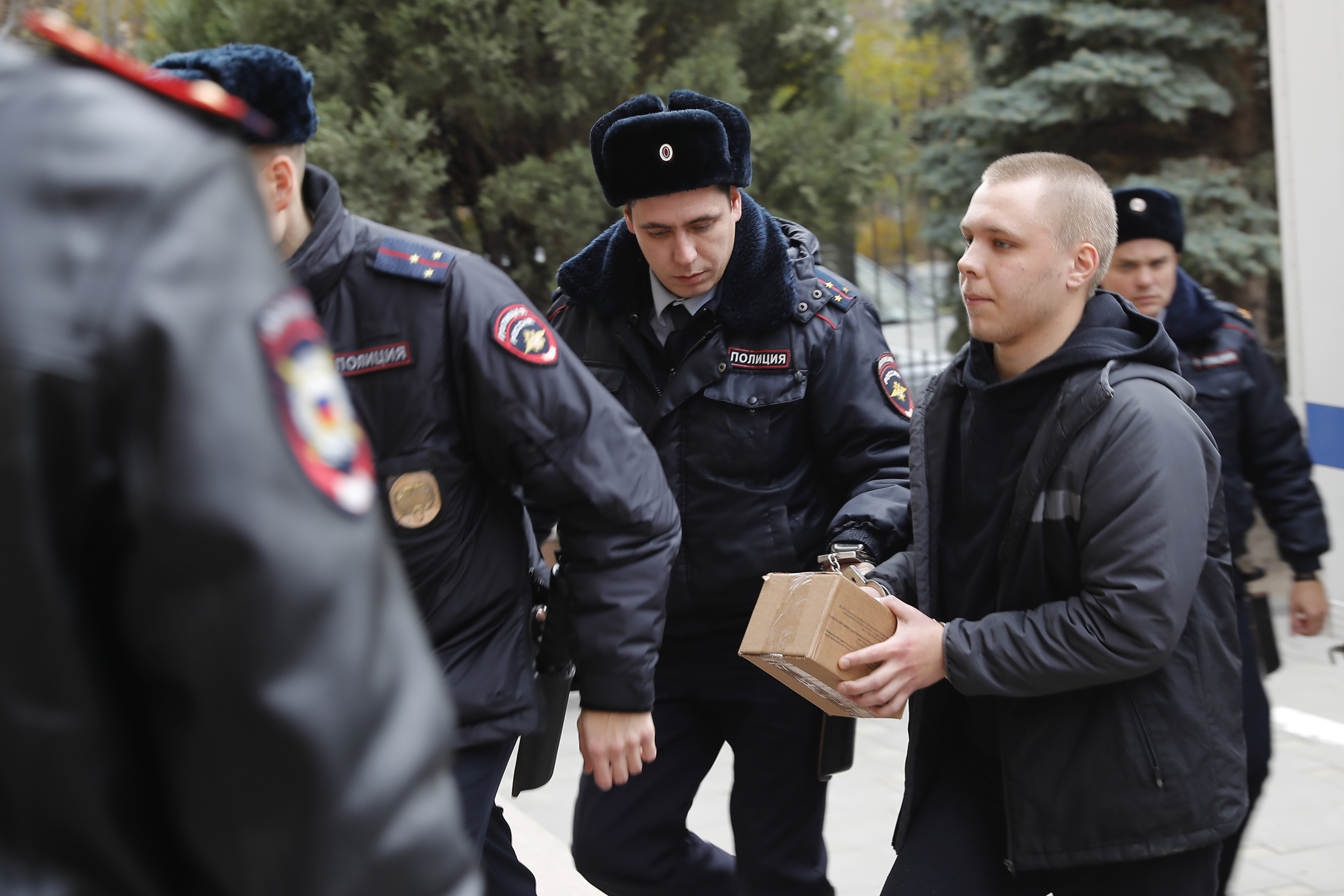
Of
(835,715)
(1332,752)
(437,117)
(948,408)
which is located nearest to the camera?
(948,408)

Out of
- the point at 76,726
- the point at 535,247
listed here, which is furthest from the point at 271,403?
the point at 535,247

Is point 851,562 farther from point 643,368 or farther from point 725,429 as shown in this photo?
point 643,368

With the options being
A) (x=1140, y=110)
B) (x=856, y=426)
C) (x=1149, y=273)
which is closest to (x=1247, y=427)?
(x=1149, y=273)

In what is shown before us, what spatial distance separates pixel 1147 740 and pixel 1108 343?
73cm

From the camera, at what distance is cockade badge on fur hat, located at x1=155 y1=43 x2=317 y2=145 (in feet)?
7.49

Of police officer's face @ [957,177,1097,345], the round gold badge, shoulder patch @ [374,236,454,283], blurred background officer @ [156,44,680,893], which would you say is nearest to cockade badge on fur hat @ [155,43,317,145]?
blurred background officer @ [156,44,680,893]

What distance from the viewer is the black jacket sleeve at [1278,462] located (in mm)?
3816

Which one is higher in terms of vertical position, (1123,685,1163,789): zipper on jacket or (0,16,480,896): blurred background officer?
(0,16,480,896): blurred background officer

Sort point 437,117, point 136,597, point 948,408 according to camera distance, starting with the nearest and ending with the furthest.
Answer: point 136,597
point 948,408
point 437,117

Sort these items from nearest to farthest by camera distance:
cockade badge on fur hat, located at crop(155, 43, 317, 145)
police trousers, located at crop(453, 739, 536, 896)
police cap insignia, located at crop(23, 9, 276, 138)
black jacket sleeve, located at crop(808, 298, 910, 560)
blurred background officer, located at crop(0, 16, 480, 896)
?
blurred background officer, located at crop(0, 16, 480, 896) < police cap insignia, located at crop(23, 9, 276, 138) < cockade badge on fur hat, located at crop(155, 43, 317, 145) < police trousers, located at crop(453, 739, 536, 896) < black jacket sleeve, located at crop(808, 298, 910, 560)

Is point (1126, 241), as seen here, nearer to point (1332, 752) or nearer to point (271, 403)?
point (1332, 752)

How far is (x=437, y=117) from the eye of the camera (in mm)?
7520

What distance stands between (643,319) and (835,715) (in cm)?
107

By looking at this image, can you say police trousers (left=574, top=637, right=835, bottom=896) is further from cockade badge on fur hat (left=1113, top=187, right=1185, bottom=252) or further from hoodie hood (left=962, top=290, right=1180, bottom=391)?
cockade badge on fur hat (left=1113, top=187, right=1185, bottom=252)
